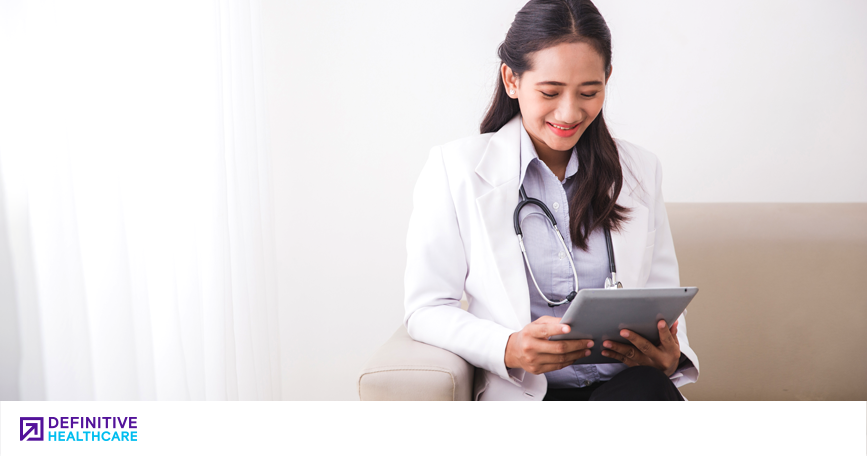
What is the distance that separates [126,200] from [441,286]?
25.4 inches

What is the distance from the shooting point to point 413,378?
96cm

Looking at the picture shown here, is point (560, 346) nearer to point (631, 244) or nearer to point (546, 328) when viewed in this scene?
point (546, 328)

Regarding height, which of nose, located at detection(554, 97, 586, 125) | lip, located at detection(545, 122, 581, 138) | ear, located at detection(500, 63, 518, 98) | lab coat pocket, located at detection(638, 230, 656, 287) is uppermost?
ear, located at detection(500, 63, 518, 98)

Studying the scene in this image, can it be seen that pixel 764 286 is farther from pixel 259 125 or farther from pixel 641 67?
pixel 259 125

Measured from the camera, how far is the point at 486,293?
1145 millimetres
